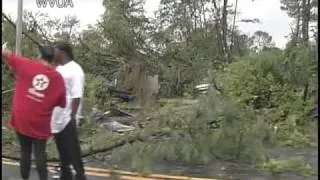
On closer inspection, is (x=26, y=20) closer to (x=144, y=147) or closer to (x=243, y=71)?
(x=243, y=71)

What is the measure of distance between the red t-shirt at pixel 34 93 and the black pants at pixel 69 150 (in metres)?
0.37

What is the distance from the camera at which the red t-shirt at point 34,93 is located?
5094 millimetres

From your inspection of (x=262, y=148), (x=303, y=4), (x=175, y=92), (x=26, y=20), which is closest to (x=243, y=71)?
(x=175, y=92)

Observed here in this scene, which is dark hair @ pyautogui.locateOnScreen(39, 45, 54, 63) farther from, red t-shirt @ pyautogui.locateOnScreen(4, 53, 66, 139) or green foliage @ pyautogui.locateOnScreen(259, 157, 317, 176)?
green foliage @ pyautogui.locateOnScreen(259, 157, 317, 176)

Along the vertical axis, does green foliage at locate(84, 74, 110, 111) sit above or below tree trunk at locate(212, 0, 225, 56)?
below

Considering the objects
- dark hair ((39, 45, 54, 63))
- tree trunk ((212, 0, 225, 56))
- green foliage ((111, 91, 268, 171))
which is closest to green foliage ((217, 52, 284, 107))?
green foliage ((111, 91, 268, 171))

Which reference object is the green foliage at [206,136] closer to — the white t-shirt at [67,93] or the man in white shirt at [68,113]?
the man in white shirt at [68,113]

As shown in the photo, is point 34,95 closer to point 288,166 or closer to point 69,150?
point 69,150

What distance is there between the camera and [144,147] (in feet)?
21.4

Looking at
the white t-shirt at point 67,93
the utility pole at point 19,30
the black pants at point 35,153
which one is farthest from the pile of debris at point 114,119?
the black pants at point 35,153

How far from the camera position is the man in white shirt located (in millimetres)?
5430

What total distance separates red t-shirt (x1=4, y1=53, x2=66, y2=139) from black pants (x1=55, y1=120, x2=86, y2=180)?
Result: 14.7 inches

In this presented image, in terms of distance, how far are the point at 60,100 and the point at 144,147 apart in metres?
1.58

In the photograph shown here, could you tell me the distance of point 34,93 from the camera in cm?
510
